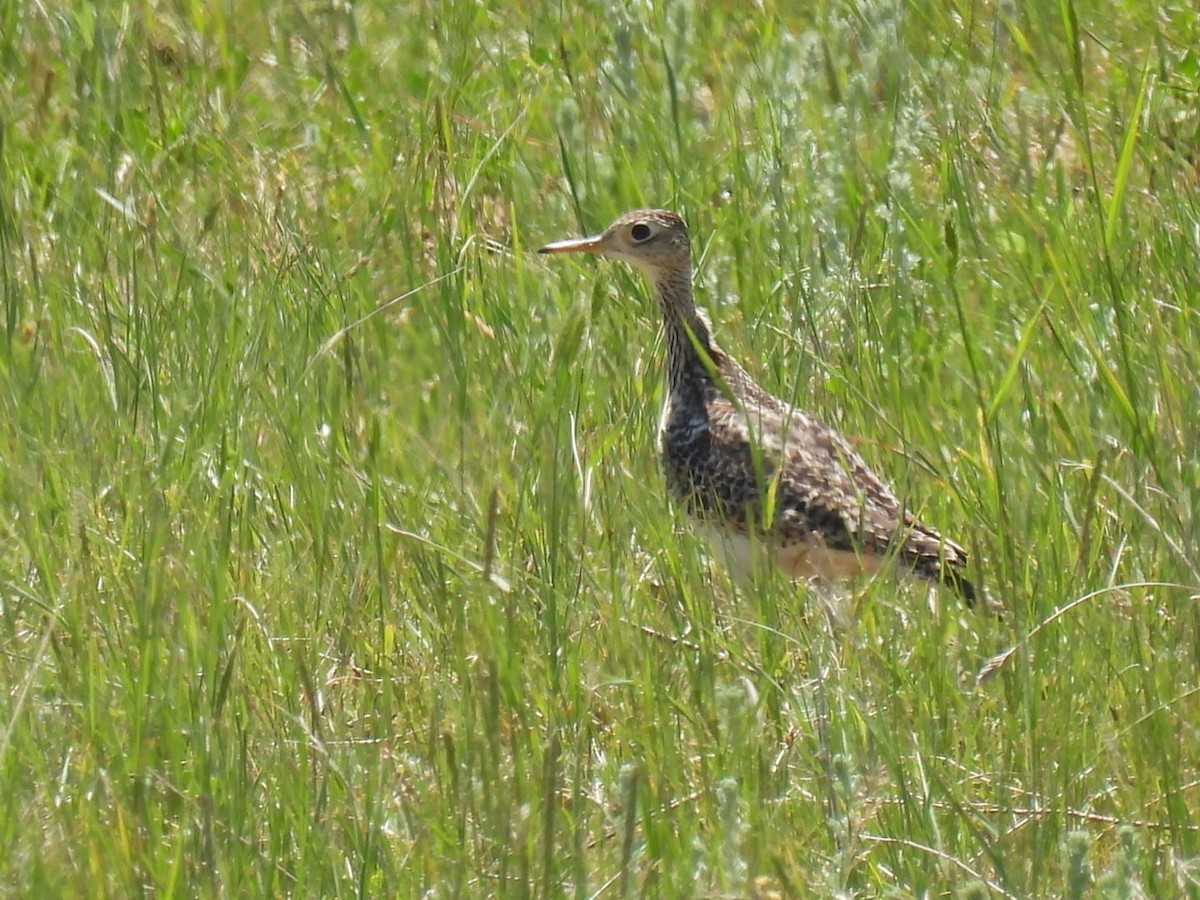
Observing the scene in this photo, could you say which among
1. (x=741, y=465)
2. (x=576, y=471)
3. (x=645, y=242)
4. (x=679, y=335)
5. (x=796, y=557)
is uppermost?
(x=576, y=471)

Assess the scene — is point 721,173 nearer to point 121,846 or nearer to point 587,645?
point 587,645

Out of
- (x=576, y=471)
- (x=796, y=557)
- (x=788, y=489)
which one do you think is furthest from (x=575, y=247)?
(x=576, y=471)

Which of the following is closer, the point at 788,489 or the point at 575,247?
the point at 788,489

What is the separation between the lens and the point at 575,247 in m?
5.98

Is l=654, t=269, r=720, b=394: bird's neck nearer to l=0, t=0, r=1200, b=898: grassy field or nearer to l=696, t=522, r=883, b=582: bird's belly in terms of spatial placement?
l=0, t=0, r=1200, b=898: grassy field

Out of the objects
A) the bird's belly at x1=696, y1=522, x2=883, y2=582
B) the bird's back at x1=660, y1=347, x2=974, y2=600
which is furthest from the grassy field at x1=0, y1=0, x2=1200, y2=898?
the bird's belly at x1=696, y1=522, x2=883, y2=582

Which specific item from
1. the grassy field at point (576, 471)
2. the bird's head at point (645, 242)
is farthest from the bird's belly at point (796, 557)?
the bird's head at point (645, 242)

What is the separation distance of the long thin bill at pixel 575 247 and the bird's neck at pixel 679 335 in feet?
0.68

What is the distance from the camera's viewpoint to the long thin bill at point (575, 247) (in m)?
5.96

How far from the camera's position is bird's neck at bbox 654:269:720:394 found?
20.0 ft

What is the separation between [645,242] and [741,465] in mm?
717

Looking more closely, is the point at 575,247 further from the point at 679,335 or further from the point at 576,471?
the point at 576,471

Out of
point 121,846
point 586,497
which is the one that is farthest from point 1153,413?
point 121,846

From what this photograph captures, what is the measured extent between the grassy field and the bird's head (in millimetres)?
174
